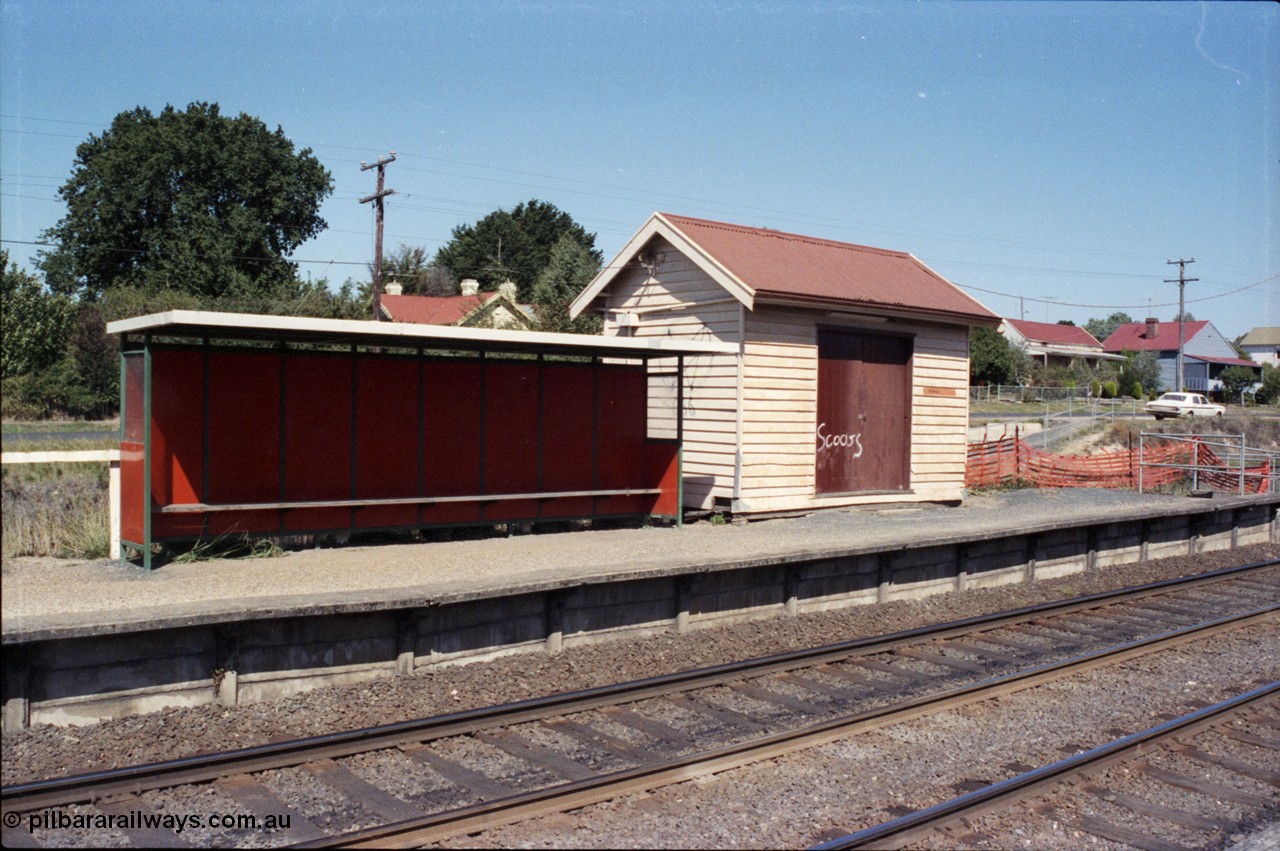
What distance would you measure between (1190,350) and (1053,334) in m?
10.2

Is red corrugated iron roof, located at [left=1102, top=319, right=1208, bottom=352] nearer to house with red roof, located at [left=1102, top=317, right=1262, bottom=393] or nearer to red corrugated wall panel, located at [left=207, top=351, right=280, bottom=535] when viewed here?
house with red roof, located at [left=1102, top=317, right=1262, bottom=393]

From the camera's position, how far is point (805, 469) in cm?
1535

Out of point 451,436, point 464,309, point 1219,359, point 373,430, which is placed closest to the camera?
point 373,430

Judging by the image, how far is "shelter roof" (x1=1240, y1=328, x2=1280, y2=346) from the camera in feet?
376

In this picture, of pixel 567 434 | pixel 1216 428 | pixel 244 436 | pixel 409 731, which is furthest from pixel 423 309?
pixel 409 731

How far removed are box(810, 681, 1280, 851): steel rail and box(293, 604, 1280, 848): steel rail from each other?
119 cm

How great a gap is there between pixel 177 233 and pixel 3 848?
4940cm

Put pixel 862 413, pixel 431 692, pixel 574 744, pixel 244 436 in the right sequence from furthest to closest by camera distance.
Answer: pixel 862 413 → pixel 244 436 → pixel 431 692 → pixel 574 744

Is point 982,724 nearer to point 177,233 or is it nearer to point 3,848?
point 3,848

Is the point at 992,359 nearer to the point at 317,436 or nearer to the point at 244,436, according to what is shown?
the point at 317,436

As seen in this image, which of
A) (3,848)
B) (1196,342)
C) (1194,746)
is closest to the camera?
(3,848)

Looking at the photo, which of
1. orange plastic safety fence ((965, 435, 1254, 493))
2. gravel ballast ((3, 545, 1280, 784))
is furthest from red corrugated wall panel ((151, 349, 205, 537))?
orange plastic safety fence ((965, 435, 1254, 493))

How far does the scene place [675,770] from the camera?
20.5ft

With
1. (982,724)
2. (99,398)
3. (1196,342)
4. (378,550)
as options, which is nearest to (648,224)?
(378,550)
